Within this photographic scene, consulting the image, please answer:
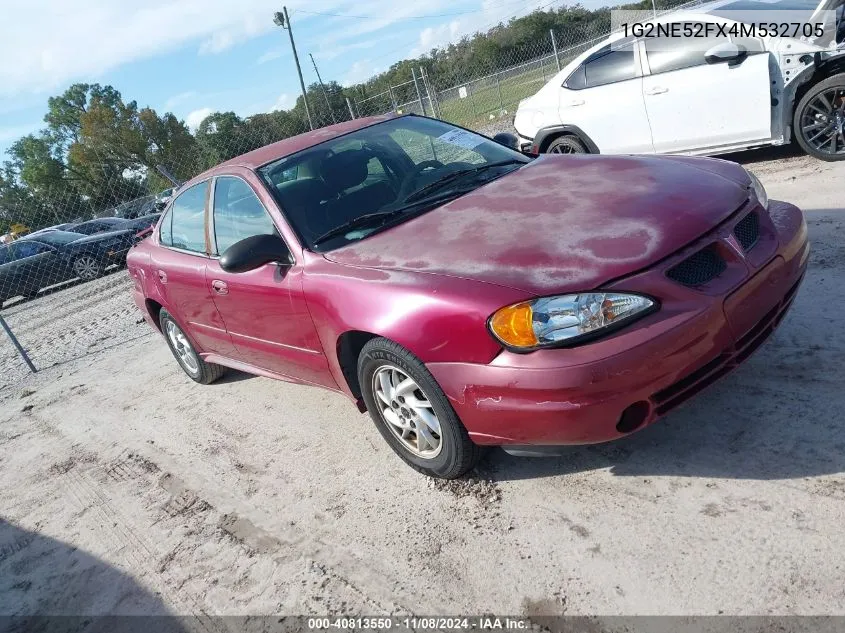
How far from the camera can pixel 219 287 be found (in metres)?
4.09

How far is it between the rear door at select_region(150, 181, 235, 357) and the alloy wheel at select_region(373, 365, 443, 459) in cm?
165

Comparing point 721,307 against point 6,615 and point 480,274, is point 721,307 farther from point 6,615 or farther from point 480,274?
point 6,615

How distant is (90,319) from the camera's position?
405 inches

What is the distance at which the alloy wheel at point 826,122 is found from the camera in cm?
572

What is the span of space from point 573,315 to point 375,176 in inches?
69.9

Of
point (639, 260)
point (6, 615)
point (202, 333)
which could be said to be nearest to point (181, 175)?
point (202, 333)

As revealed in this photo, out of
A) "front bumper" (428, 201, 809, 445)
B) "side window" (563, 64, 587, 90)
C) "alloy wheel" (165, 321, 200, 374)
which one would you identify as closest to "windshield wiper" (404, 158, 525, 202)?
"front bumper" (428, 201, 809, 445)

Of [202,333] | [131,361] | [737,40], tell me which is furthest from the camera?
[131,361]

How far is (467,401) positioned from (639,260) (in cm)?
86

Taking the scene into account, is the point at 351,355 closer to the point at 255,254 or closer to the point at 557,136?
the point at 255,254

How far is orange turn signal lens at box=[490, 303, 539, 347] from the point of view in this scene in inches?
96.3

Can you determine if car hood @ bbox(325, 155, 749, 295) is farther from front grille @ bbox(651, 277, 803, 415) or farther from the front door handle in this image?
the front door handle

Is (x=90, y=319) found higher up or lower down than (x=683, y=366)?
lower down

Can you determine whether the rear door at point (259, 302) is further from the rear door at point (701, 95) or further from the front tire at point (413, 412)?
the rear door at point (701, 95)
